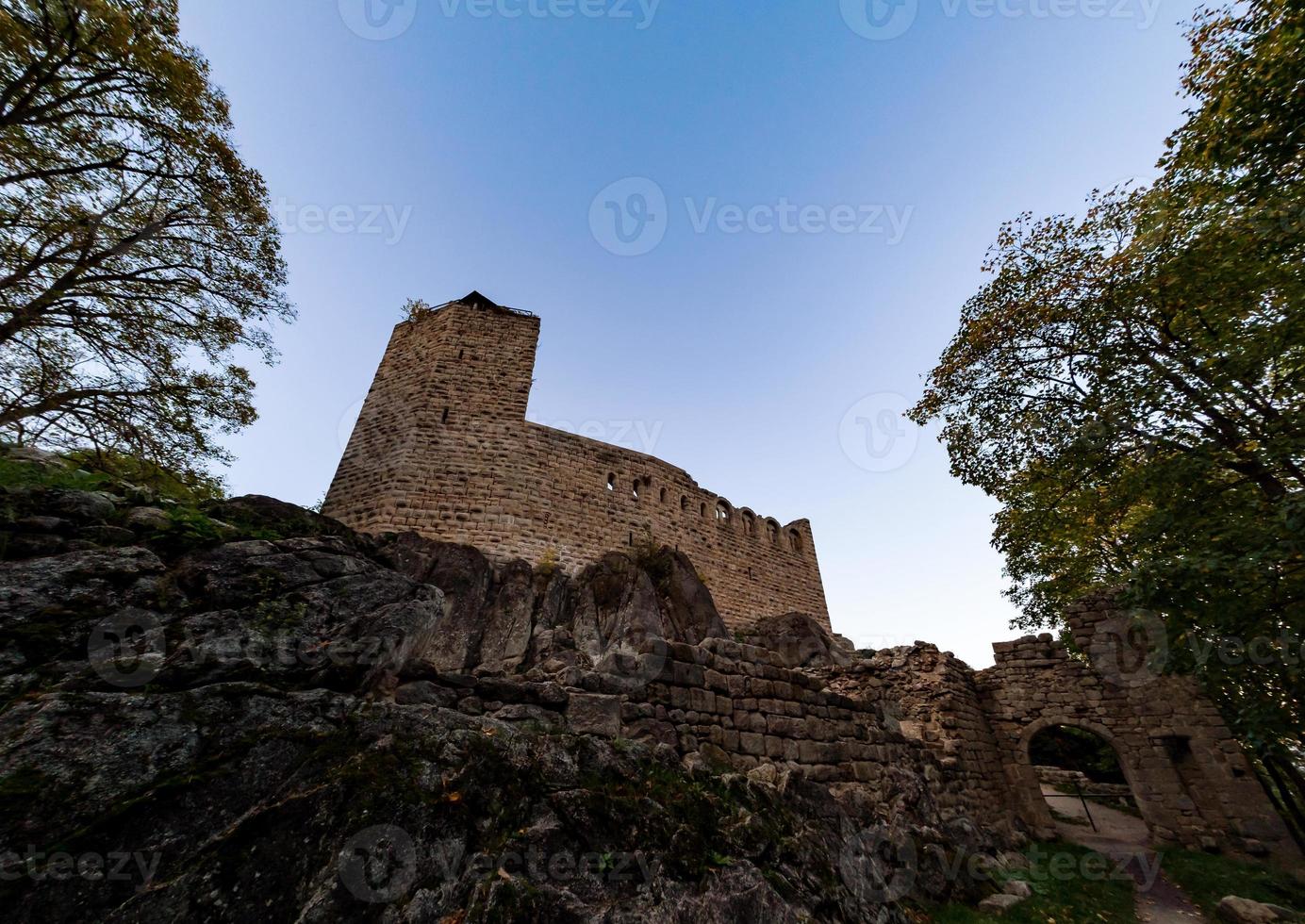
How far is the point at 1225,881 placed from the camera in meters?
7.23

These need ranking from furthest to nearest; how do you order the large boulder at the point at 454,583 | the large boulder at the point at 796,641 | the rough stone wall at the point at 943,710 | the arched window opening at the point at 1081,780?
the large boulder at the point at 796,641
the arched window opening at the point at 1081,780
the large boulder at the point at 454,583
the rough stone wall at the point at 943,710

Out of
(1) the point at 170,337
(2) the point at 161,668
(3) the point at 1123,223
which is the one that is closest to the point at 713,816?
(2) the point at 161,668

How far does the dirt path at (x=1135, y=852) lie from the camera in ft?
20.8

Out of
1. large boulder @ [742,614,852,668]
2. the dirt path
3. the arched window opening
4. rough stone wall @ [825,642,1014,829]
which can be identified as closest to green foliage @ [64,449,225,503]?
rough stone wall @ [825,642,1014,829]

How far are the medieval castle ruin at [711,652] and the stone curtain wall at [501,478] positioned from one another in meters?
0.07

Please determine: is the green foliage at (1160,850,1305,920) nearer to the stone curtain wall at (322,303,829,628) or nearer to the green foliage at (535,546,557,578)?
the stone curtain wall at (322,303,829,628)

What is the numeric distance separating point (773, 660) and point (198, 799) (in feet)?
19.7

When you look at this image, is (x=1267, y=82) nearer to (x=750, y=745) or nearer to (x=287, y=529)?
(x=750, y=745)

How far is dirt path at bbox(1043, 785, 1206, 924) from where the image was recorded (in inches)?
249

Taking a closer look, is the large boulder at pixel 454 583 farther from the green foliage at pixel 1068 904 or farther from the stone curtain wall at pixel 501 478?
the green foliage at pixel 1068 904

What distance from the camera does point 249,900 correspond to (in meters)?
2.53

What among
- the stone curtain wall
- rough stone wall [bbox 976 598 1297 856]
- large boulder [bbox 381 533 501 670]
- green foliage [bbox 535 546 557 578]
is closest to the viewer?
rough stone wall [bbox 976 598 1297 856]

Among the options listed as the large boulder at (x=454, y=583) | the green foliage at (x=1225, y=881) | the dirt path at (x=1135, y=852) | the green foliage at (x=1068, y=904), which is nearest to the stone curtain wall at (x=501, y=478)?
the large boulder at (x=454, y=583)

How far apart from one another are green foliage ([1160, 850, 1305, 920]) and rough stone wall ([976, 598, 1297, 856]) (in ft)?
2.58
